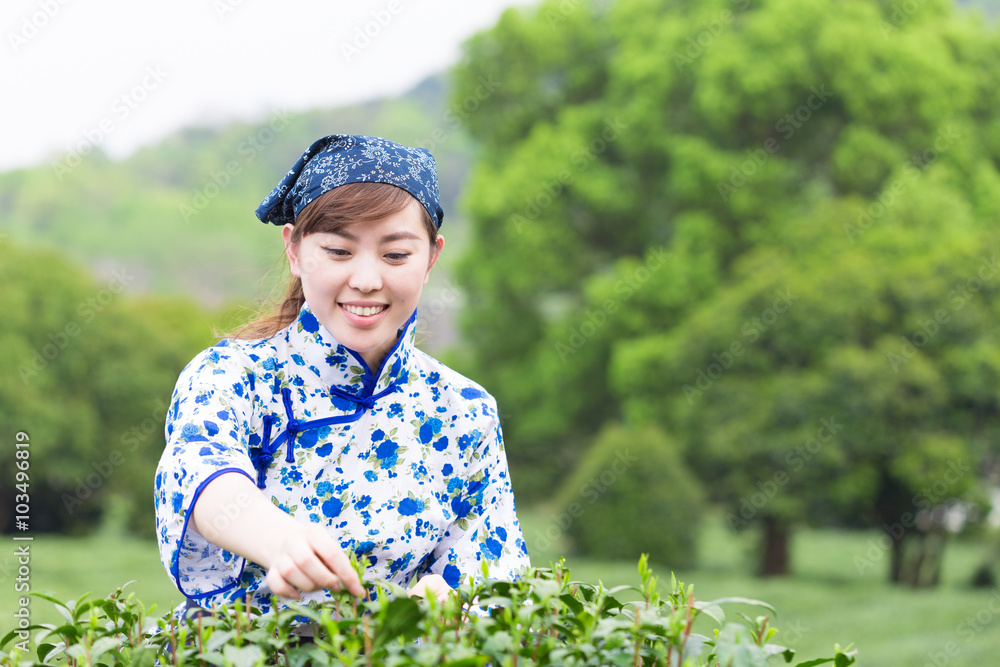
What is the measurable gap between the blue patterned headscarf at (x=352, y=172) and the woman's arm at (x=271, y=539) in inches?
27.8

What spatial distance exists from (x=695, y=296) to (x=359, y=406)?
42.5 feet

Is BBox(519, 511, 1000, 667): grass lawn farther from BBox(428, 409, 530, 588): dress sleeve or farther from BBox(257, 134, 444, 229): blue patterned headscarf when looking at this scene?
BBox(257, 134, 444, 229): blue patterned headscarf

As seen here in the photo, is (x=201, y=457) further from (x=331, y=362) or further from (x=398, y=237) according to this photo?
(x=398, y=237)

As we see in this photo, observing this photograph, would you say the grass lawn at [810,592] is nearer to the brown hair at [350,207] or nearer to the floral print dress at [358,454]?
the floral print dress at [358,454]

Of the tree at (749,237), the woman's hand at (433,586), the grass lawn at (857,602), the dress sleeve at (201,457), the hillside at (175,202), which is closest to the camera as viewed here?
the dress sleeve at (201,457)

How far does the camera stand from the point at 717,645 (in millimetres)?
1438

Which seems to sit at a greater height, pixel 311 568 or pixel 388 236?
pixel 388 236

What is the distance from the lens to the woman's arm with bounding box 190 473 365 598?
1430 millimetres

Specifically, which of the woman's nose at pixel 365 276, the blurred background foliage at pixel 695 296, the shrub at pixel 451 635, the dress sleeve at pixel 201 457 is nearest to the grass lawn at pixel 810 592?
the blurred background foliage at pixel 695 296

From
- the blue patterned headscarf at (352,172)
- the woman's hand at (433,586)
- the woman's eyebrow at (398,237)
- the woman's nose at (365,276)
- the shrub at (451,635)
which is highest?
the blue patterned headscarf at (352,172)

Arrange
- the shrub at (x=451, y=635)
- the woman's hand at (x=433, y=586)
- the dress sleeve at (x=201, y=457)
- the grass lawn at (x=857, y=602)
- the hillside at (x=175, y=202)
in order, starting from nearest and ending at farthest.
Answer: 1. the shrub at (x=451, y=635)
2. the dress sleeve at (x=201, y=457)
3. the woman's hand at (x=433, y=586)
4. the grass lawn at (x=857, y=602)
5. the hillside at (x=175, y=202)

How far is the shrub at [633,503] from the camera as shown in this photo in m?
11.8

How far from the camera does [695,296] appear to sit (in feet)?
48.0

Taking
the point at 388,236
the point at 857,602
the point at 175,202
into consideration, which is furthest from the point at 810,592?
the point at 175,202
